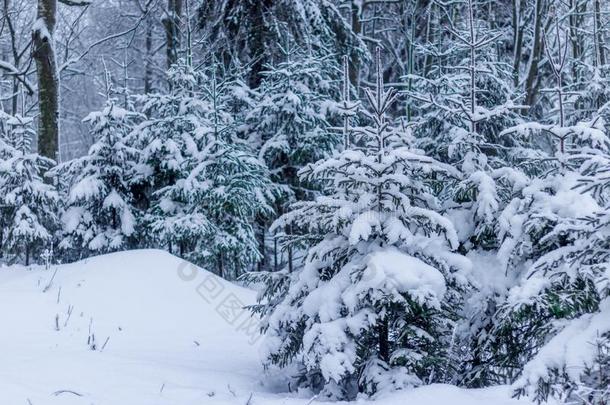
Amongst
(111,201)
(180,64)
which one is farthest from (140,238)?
(180,64)

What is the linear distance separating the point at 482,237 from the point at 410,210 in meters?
0.85

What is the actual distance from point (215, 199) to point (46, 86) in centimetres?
485

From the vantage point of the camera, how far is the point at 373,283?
4.84 metres

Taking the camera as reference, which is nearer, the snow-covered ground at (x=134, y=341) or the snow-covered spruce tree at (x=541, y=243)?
the snow-covered spruce tree at (x=541, y=243)

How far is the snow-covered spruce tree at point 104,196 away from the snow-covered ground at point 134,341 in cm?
135

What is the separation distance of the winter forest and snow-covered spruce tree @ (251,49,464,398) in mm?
21

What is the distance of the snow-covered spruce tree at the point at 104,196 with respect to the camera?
1137 centimetres

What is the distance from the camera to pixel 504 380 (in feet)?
18.1

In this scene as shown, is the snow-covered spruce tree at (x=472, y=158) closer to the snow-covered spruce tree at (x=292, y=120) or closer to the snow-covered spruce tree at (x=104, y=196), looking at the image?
the snow-covered spruce tree at (x=292, y=120)

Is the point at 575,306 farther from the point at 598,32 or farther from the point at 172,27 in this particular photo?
the point at 172,27

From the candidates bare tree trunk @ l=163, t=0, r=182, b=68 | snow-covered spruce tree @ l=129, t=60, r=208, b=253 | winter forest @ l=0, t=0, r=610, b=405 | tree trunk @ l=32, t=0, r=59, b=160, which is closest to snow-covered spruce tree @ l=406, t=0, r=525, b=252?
winter forest @ l=0, t=0, r=610, b=405

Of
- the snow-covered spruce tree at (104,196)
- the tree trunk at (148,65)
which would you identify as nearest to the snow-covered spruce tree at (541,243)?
the snow-covered spruce tree at (104,196)

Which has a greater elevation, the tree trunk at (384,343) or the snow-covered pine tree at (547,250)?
the snow-covered pine tree at (547,250)

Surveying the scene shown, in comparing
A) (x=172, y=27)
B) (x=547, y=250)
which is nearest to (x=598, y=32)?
(x=547, y=250)
